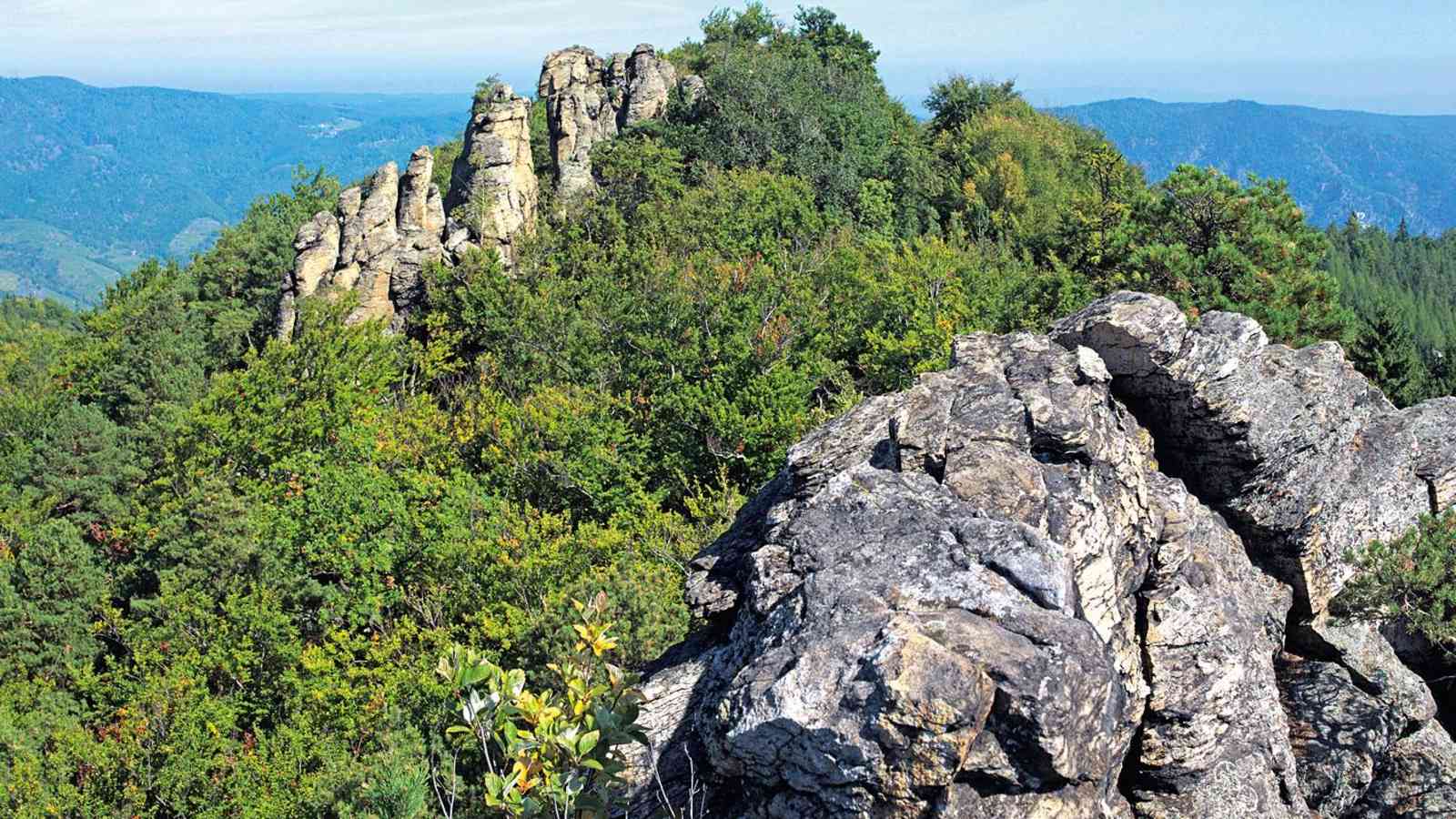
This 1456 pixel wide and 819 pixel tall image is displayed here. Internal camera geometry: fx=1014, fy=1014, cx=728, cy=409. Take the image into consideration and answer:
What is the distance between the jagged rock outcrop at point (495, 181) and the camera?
44.7 m

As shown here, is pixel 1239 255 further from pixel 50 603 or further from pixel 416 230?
pixel 50 603

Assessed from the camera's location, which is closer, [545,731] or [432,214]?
[545,731]

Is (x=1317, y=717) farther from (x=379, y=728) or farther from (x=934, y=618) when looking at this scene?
(x=379, y=728)

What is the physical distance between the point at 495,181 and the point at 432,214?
10.8 ft

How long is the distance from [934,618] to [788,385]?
19738 millimetres

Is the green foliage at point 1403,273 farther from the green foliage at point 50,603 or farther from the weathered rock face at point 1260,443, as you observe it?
the green foliage at point 50,603

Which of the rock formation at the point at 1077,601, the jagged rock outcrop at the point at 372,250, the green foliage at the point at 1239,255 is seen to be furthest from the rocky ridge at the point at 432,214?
the rock formation at the point at 1077,601

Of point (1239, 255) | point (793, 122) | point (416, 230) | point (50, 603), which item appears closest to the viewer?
point (1239, 255)

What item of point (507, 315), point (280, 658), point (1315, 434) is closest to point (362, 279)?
point (507, 315)

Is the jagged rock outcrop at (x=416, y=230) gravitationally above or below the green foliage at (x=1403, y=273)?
above

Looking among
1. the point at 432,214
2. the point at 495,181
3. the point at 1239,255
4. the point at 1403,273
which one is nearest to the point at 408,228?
the point at 432,214

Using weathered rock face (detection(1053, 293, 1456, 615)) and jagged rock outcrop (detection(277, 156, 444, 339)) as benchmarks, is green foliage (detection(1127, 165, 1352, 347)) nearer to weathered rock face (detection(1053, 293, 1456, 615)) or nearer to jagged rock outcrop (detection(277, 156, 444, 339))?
weathered rock face (detection(1053, 293, 1456, 615))

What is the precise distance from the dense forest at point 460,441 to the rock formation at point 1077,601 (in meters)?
2.26

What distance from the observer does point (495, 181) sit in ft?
154
